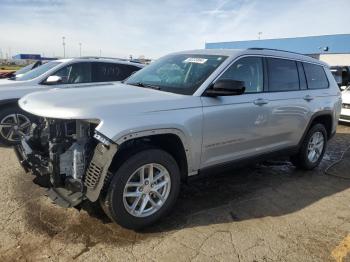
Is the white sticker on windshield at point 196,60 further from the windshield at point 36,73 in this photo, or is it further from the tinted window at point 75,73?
the windshield at point 36,73

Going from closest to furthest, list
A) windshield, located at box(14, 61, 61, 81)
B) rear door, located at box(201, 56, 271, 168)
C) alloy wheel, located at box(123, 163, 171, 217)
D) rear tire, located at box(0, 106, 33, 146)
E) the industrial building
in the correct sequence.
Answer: alloy wheel, located at box(123, 163, 171, 217) < rear door, located at box(201, 56, 271, 168) < rear tire, located at box(0, 106, 33, 146) < windshield, located at box(14, 61, 61, 81) < the industrial building

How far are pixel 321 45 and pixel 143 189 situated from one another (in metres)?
44.9

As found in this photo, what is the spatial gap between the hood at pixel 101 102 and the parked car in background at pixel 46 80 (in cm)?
221

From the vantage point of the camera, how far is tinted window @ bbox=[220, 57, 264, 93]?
4.33 metres

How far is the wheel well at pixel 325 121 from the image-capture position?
589 cm

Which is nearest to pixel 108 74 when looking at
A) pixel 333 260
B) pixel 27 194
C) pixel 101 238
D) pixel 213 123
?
pixel 27 194

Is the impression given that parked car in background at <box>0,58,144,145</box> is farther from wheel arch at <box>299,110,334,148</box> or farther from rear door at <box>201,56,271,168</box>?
wheel arch at <box>299,110,334,148</box>

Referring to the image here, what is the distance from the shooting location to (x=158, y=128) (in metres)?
3.45

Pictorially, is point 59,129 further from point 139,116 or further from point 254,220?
point 254,220

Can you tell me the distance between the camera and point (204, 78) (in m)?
4.07

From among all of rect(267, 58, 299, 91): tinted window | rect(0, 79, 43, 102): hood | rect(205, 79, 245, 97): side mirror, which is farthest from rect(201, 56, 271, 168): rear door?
rect(0, 79, 43, 102): hood

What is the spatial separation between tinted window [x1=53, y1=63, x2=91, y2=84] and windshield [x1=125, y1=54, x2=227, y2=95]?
299cm

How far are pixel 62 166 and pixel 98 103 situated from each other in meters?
0.71

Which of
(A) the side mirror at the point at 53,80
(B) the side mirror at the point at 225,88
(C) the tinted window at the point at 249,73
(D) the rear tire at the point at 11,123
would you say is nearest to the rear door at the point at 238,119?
(C) the tinted window at the point at 249,73
